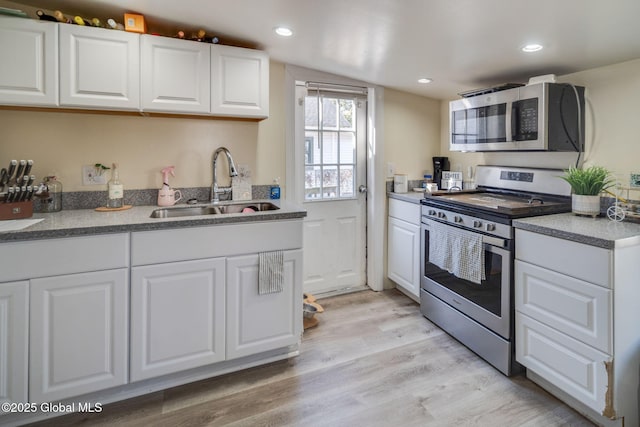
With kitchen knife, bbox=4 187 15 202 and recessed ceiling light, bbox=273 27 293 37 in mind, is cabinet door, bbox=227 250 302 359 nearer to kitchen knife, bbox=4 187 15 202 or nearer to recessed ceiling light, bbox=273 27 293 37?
kitchen knife, bbox=4 187 15 202

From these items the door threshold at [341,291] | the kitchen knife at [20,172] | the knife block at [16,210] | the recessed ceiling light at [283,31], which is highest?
the recessed ceiling light at [283,31]

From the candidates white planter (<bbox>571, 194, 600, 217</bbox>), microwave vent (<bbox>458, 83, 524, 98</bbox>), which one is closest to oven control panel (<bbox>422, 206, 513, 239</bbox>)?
white planter (<bbox>571, 194, 600, 217</bbox>)

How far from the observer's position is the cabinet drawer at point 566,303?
1586 mm

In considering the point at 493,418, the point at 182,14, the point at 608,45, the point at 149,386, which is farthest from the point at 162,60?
the point at 493,418

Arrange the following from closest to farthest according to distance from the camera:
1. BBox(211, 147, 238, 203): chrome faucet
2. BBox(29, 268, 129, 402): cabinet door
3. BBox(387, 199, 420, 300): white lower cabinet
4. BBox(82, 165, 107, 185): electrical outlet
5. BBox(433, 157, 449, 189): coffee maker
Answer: BBox(29, 268, 129, 402): cabinet door
BBox(82, 165, 107, 185): electrical outlet
BBox(211, 147, 238, 203): chrome faucet
BBox(387, 199, 420, 300): white lower cabinet
BBox(433, 157, 449, 189): coffee maker

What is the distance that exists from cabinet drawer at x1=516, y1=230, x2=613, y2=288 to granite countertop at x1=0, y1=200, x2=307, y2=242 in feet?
4.11

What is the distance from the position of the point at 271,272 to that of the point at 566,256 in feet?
4.99

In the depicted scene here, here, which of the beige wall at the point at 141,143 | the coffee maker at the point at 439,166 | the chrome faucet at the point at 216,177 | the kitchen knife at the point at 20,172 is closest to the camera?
the kitchen knife at the point at 20,172

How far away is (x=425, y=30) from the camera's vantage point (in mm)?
1922

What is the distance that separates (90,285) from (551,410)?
7.79 ft

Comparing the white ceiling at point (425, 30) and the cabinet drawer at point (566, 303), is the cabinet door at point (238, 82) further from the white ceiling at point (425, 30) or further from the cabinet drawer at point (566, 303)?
the cabinet drawer at point (566, 303)

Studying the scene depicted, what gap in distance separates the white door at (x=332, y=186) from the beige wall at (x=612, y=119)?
1576 millimetres

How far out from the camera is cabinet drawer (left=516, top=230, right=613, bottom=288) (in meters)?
1.57

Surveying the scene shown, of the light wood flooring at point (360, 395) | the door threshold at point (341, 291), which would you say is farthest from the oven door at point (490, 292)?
the door threshold at point (341, 291)
